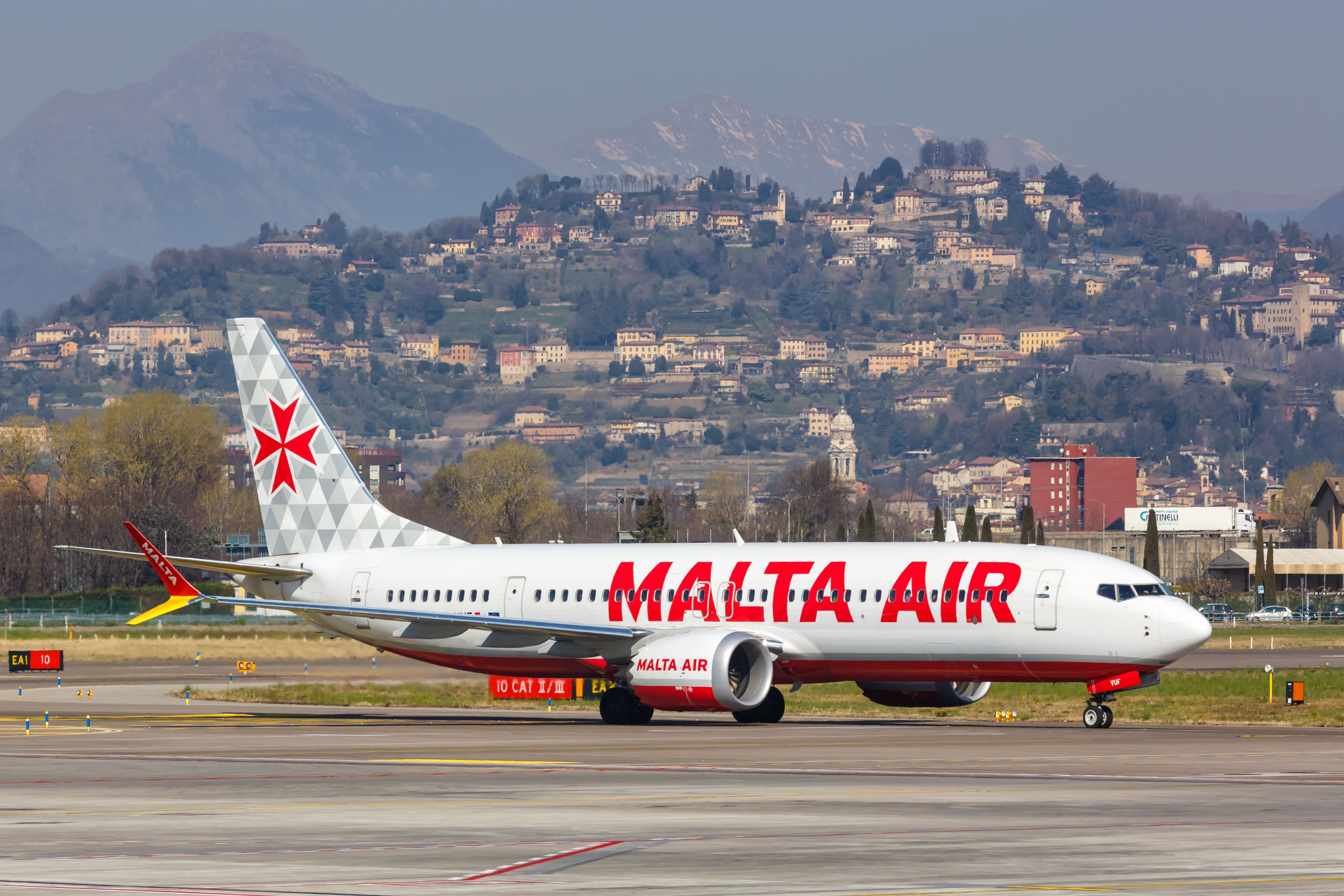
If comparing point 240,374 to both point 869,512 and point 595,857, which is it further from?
point 869,512

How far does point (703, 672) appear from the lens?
4675cm

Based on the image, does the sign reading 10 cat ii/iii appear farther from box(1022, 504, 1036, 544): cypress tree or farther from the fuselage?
box(1022, 504, 1036, 544): cypress tree

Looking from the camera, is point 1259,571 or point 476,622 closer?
point 476,622

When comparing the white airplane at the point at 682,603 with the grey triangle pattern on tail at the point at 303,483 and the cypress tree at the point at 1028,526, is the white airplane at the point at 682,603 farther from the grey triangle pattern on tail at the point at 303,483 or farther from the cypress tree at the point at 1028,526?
the cypress tree at the point at 1028,526

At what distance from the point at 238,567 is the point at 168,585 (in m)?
4.92

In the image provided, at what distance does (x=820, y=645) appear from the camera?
48031 millimetres

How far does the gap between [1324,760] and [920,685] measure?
14992 millimetres

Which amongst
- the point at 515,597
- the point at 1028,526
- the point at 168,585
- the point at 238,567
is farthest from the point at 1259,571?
the point at 168,585

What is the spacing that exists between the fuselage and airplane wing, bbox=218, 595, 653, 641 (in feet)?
1.97

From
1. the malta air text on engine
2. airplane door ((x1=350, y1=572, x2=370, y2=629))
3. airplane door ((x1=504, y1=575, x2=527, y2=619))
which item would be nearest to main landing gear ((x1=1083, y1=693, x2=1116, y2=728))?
the malta air text on engine

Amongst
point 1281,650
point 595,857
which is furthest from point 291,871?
point 1281,650

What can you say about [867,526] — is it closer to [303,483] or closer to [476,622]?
[303,483]

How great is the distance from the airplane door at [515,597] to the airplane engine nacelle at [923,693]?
352 inches

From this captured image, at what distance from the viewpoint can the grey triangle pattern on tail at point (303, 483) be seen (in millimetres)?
56938
